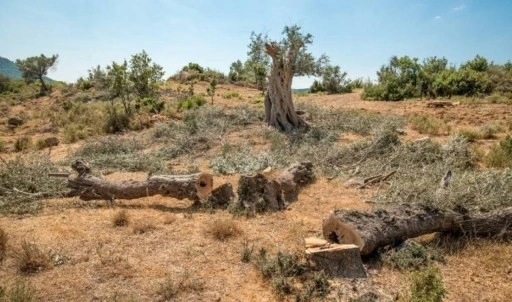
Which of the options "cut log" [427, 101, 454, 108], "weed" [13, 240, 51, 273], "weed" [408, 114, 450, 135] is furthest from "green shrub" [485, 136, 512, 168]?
"cut log" [427, 101, 454, 108]

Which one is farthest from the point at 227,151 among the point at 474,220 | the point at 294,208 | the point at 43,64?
the point at 43,64

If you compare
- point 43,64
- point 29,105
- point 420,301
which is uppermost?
point 43,64

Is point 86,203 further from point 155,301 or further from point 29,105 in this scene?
point 29,105

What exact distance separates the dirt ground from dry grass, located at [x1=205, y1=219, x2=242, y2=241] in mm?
77

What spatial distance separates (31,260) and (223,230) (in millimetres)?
2176

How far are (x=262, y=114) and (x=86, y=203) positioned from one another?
9.44 metres

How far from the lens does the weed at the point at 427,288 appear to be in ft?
10.4

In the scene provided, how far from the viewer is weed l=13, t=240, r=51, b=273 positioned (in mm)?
4090

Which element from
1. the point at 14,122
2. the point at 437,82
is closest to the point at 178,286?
the point at 14,122

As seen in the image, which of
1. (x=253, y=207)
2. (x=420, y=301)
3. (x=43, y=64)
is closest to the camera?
(x=420, y=301)

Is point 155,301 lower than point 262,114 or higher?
lower

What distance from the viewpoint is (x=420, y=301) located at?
10.2 feet

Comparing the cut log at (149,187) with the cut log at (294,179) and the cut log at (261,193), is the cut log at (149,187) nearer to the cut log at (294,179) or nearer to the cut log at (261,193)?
the cut log at (261,193)

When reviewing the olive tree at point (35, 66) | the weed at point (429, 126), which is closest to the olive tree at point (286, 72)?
the weed at point (429, 126)
